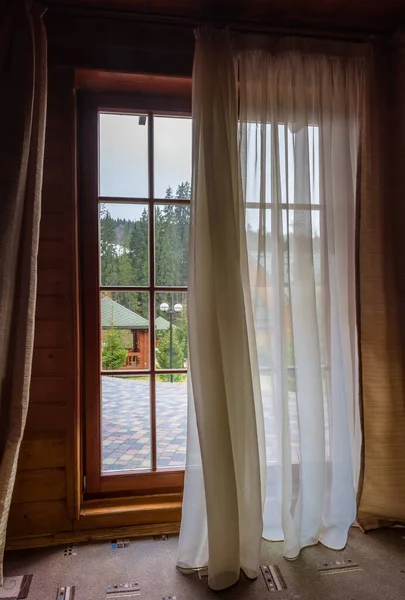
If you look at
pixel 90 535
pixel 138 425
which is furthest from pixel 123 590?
pixel 138 425

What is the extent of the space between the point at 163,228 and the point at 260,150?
512 millimetres

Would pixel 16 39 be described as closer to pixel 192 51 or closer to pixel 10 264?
pixel 192 51

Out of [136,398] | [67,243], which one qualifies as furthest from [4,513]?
[67,243]

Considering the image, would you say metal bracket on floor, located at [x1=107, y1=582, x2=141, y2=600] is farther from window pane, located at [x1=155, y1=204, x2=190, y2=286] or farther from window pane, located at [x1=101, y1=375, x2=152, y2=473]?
window pane, located at [x1=155, y1=204, x2=190, y2=286]

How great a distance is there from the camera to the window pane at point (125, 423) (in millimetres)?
1606

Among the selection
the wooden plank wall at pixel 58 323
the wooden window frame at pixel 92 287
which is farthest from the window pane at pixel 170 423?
the wooden plank wall at pixel 58 323

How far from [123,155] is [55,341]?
83 cm

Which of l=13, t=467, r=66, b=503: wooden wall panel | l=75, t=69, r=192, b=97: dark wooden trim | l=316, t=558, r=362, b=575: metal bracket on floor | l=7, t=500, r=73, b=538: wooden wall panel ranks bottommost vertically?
l=316, t=558, r=362, b=575: metal bracket on floor

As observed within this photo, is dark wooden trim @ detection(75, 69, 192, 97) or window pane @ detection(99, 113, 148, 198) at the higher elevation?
dark wooden trim @ detection(75, 69, 192, 97)

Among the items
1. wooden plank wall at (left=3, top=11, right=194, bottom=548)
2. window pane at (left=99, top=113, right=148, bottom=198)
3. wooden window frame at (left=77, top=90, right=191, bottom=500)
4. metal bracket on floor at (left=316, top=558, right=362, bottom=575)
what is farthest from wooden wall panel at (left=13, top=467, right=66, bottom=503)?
window pane at (left=99, top=113, right=148, bottom=198)

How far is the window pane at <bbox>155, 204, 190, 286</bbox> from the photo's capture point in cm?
164

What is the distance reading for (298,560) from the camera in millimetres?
1355

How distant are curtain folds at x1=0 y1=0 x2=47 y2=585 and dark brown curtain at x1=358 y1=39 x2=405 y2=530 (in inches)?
48.7

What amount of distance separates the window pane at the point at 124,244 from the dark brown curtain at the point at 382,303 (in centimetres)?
90
